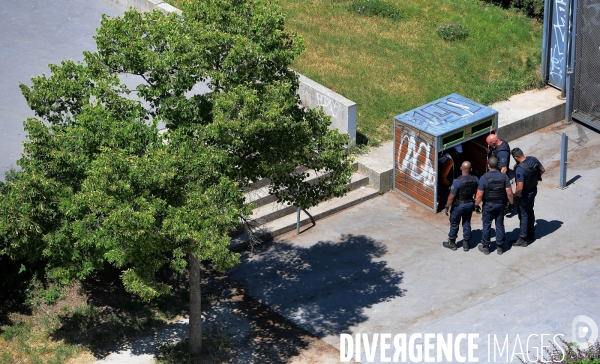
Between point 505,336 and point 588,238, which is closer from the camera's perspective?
point 505,336

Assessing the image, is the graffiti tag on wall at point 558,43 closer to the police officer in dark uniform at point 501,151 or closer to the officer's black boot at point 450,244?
the police officer in dark uniform at point 501,151

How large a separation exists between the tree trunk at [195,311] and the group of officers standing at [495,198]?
14.1 feet

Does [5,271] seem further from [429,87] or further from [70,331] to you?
[429,87]

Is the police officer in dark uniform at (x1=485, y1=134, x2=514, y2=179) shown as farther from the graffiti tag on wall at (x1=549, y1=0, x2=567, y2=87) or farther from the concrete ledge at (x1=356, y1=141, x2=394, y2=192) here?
the graffiti tag on wall at (x1=549, y1=0, x2=567, y2=87)

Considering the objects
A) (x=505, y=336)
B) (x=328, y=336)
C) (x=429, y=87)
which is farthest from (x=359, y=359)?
(x=429, y=87)

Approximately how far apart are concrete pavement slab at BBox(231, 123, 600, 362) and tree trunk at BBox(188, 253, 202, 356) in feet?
4.97

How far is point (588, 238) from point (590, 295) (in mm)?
1641

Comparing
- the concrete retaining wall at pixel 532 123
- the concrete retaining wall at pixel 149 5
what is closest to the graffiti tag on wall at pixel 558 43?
the concrete retaining wall at pixel 532 123

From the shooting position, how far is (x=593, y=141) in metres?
18.4

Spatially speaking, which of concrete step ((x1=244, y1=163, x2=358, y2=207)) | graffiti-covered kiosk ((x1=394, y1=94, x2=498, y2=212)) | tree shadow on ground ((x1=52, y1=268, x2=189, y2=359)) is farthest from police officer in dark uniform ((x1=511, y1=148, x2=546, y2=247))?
tree shadow on ground ((x1=52, y1=268, x2=189, y2=359))

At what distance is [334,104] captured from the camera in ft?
56.9

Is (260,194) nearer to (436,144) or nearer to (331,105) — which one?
(331,105)

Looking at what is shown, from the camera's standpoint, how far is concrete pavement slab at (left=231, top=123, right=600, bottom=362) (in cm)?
1359

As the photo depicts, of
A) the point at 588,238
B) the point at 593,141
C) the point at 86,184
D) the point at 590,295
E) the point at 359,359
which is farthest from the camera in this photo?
the point at 593,141
